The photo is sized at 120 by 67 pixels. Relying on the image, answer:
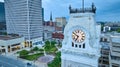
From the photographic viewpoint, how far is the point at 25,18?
270 feet

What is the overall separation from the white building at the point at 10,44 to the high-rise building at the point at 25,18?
7.87 metres

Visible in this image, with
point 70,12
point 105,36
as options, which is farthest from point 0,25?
point 70,12

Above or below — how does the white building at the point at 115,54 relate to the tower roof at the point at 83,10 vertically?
below

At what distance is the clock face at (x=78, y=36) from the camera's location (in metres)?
15.9

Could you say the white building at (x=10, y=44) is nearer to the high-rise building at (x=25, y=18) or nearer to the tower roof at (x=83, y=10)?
the high-rise building at (x=25, y=18)

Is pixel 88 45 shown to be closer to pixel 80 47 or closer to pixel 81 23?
pixel 80 47

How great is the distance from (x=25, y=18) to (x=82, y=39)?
7163cm

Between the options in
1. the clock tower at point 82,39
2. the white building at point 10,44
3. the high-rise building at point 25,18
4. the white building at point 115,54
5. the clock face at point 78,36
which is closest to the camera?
the clock tower at point 82,39

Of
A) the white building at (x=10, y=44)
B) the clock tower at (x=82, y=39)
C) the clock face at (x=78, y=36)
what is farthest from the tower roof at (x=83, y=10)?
the white building at (x=10, y=44)

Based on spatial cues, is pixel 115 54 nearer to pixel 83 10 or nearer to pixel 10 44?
pixel 83 10

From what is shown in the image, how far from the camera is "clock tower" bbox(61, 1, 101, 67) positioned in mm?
15359

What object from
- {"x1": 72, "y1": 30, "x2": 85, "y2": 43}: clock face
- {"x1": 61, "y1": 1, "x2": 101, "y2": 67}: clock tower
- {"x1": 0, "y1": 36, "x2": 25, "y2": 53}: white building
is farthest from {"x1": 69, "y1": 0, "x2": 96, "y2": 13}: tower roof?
{"x1": 0, "y1": 36, "x2": 25, "y2": 53}: white building

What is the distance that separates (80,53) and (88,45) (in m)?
1.59

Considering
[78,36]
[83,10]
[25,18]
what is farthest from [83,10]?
[25,18]
